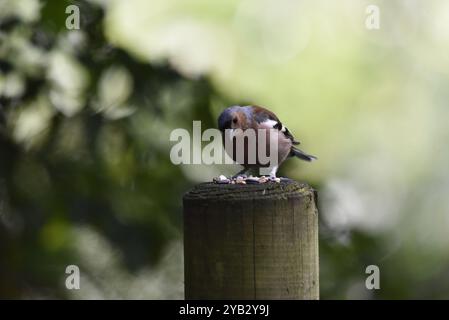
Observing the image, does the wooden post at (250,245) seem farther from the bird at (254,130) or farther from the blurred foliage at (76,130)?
the blurred foliage at (76,130)

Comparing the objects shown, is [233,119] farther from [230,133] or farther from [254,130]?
[254,130]

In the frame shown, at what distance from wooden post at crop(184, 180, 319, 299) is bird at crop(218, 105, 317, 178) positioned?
1.42 meters

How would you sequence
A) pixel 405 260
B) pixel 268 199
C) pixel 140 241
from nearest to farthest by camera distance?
pixel 268 199
pixel 140 241
pixel 405 260

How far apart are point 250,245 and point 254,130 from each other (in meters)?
1.90

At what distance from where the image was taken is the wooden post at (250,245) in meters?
2.54

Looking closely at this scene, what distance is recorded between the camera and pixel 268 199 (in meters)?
2.58

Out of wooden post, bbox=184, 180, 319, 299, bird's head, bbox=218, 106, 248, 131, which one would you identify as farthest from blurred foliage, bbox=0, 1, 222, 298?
wooden post, bbox=184, 180, 319, 299

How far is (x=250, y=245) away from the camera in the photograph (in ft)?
8.32

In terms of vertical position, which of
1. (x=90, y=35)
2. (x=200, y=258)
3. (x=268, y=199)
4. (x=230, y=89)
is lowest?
(x=200, y=258)

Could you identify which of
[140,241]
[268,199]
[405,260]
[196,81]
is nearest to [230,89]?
[196,81]

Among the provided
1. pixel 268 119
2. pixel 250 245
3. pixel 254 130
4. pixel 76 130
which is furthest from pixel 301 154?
pixel 250 245
